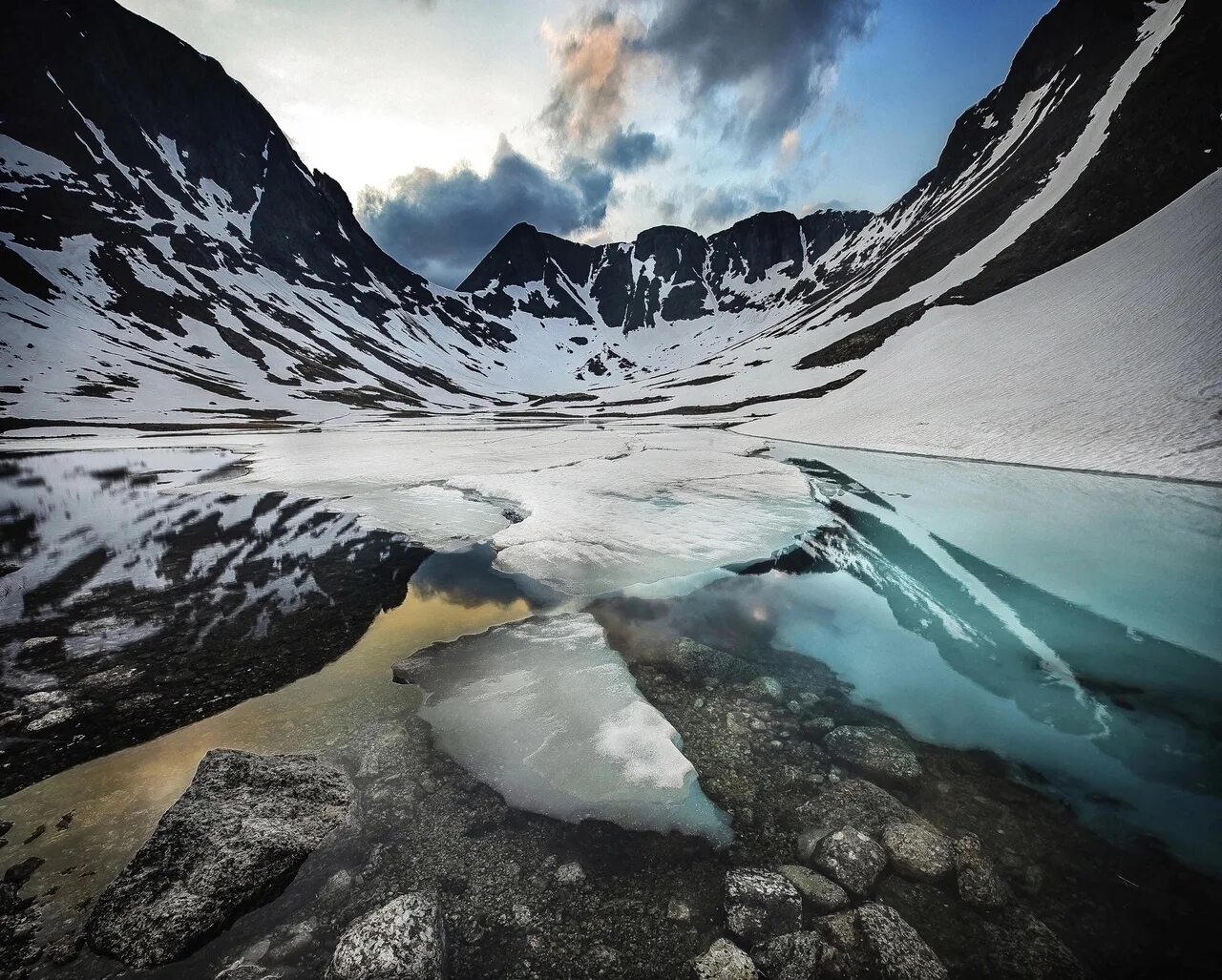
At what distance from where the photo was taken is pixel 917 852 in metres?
3.79

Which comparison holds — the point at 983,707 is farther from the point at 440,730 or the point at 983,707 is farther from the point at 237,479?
the point at 237,479

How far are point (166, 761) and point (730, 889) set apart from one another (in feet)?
17.8

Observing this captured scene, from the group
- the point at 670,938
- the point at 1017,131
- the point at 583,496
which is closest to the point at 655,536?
the point at 583,496

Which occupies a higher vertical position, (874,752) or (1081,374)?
(1081,374)

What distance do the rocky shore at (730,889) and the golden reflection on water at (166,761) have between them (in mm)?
277

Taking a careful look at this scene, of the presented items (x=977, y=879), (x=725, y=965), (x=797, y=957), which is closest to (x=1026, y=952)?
(x=977, y=879)

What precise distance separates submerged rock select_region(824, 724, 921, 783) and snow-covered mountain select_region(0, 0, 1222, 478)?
19016mm

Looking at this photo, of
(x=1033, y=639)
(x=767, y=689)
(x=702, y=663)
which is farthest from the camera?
(x=1033, y=639)

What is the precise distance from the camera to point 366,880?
3.59m

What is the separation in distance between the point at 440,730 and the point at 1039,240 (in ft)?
223

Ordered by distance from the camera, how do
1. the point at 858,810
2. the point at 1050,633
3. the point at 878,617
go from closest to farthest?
the point at 858,810, the point at 1050,633, the point at 878,617

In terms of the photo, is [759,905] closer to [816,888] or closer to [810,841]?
[816,888]

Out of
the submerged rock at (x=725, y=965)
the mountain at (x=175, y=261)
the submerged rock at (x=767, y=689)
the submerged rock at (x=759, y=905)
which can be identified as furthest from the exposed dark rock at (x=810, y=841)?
the mountain at (x=175, y=261)

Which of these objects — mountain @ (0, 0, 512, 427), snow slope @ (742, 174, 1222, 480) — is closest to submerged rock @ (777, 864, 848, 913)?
snow slope @ (742, 174, 1222, 480)
